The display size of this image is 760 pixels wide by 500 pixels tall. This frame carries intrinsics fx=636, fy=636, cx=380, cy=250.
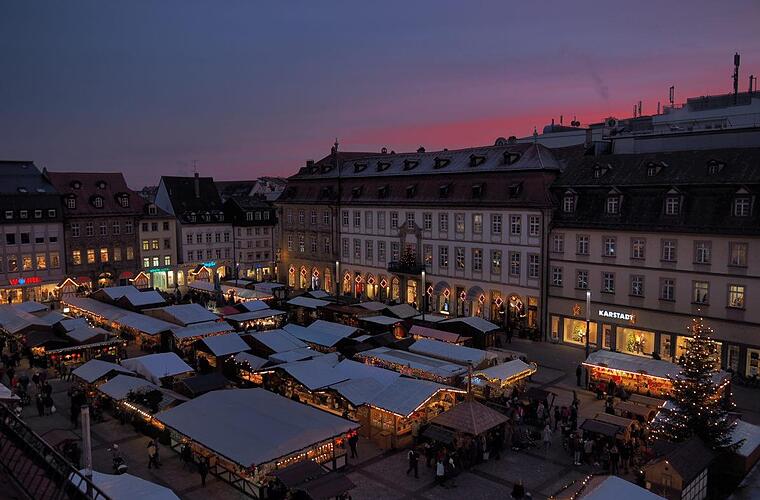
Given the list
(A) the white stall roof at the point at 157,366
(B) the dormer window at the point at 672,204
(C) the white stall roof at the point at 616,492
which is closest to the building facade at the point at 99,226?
(A) the white stall roof at the point at 157,366

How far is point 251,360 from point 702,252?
24.9 metres

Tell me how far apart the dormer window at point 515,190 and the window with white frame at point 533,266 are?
14.4ft

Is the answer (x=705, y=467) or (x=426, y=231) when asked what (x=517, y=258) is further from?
(x=705, y=467)

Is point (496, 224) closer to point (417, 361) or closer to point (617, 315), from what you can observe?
point (617, 315)

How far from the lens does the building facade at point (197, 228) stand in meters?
67.8

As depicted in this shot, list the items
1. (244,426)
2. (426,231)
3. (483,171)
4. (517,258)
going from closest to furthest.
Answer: (244,426) → (517,258) → (483,171) → (426,231)

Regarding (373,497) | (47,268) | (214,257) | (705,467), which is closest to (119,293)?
(47,268)

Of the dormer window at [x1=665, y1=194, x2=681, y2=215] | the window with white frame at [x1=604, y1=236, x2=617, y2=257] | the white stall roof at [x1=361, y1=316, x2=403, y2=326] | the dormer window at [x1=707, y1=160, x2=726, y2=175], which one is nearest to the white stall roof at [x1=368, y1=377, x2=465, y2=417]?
the white stall roof at [x1=361, y1=316, x2=403, y2=326]

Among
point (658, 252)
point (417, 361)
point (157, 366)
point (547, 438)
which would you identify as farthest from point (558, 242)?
point (157, 366)

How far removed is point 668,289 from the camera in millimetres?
36469

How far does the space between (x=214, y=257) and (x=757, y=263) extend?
53491 millimetres

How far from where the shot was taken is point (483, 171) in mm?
46875

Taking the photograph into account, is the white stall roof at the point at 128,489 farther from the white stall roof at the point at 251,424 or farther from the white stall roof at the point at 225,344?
the white stall roof at the point at 225,344

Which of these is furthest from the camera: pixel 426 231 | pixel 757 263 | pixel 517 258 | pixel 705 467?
pixel 426 231
